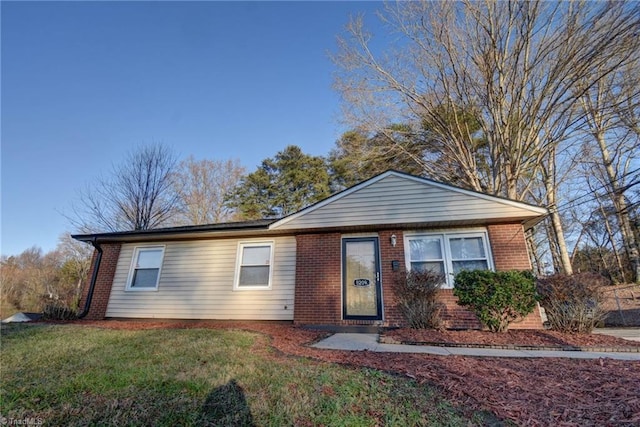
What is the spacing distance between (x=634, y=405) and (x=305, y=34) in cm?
1269

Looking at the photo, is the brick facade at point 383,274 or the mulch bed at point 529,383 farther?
the brick facade at point 383,274

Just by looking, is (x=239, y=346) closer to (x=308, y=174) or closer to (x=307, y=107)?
(x=307, y=107)

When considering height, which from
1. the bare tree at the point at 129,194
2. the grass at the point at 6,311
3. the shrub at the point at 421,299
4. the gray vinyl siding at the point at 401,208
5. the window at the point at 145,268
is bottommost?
the grass at the point at 6,311

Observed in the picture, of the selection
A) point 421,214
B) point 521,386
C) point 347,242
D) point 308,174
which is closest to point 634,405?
point 521,386

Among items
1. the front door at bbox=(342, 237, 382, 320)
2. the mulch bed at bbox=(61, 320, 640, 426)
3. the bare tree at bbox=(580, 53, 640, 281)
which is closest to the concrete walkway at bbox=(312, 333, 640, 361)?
the mulch bed at bbox=(61, 320, 640, 426)

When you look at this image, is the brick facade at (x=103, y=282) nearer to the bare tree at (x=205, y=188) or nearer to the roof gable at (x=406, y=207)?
the roof gable at (x=406, y=207)

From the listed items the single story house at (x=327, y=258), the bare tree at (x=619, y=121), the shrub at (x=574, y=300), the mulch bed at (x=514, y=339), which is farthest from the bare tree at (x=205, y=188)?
the bare tree at (x=619, y=121)

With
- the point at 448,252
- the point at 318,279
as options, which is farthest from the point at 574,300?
the point at 318,279

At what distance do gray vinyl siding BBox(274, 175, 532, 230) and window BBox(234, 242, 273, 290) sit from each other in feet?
3.36

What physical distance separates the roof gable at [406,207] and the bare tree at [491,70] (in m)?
5.10

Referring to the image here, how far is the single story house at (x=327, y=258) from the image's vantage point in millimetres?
6562

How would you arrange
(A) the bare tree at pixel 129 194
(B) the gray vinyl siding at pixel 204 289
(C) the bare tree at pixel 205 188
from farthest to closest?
(C) the bare tree at pixel 205 188 < (A) the bare tree at pixel 129 194 < (B) the gray vinyl siding at pixel 204 289

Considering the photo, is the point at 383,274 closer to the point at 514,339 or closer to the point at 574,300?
the point at 514,339

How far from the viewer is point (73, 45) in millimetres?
9070
